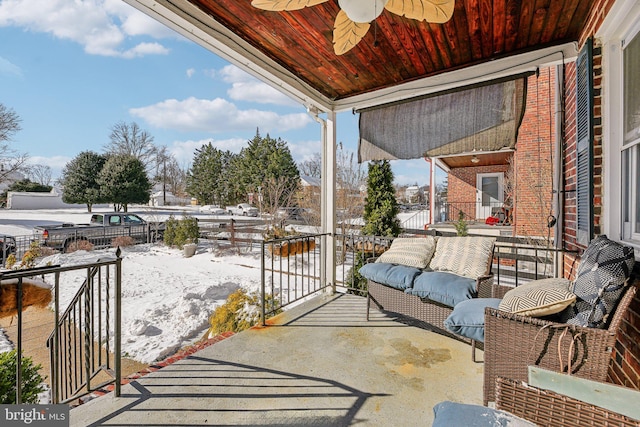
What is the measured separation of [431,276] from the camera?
254cm

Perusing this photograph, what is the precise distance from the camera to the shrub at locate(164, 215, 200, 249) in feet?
33.1

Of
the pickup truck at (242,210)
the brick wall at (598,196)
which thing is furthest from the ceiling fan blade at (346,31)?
the pickup truck at (242,210)

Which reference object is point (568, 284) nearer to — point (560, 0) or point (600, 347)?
point (600, 347)

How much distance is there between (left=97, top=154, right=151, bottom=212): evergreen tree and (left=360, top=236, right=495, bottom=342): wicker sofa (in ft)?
56.8

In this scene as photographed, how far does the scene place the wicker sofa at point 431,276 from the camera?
2.40 metres

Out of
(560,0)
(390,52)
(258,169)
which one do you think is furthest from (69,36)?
(258,169)

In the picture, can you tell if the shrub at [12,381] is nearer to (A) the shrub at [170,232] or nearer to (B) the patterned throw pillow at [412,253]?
(B) the patterned throw pillow at [412,253]

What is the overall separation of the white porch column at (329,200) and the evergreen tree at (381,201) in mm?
2844

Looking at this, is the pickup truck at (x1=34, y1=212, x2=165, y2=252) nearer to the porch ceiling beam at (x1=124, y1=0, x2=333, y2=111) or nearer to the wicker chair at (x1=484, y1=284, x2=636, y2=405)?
the porch ceiling beam at (x1=124, y1=0, x2=333, y2=111)

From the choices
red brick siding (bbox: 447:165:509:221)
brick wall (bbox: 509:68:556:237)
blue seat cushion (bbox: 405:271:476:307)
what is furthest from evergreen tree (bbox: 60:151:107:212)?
brick wall (bbox: 509:68:556:237)

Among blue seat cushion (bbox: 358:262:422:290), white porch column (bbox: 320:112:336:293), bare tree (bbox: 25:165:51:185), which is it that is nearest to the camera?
blue seat cushion (bbox: 358:262:422:290)

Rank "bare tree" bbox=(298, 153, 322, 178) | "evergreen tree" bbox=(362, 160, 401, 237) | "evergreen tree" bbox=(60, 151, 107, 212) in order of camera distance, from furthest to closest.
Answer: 1. "bare tree" bbox=(298, 153, 322, 178)
2. "evergreen tree" bbox=(60, 151, 107, 212)
3. "evergreen tree" bbox=(362, 160, 401, 237)

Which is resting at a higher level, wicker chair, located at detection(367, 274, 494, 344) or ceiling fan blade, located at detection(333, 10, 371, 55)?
ceiling fan blade, located at detection(333, 10, 371, 55)

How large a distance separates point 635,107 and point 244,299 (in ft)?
14.6
